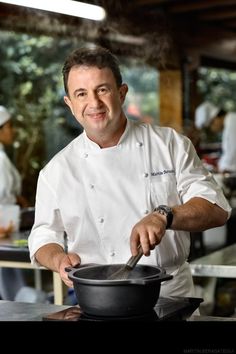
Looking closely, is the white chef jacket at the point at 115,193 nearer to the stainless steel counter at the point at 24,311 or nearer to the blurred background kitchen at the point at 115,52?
the stainless steel counter at the point at 24,311

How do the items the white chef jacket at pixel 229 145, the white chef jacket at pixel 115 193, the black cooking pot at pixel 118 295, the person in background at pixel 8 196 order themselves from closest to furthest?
the black cooking pot at pixel 118 295 → the white chef jacket at pixel 115 193 → the person in background at pixel 8 196 → the white chef jacket at pixel 229 145

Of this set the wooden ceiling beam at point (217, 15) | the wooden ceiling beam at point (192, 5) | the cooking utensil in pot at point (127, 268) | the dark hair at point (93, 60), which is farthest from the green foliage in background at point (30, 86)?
the cooking utensil in pot at point (127, 268)

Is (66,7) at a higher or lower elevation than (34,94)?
higher

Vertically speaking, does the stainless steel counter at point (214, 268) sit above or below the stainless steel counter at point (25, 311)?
below

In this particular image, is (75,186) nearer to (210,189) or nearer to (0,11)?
(210,189)

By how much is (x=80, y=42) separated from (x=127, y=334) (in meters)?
5.21

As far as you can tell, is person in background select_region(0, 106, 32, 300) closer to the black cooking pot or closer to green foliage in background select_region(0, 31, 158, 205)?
green foliage in background select_region(0, 31, 158, 205)

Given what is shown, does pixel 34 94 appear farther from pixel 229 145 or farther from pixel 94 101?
pixel 94 101

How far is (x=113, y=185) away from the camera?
2.45 meters

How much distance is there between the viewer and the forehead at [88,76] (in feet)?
7.47

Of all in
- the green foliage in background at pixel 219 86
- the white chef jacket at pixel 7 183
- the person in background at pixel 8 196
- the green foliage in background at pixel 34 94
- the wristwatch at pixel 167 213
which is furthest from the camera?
the green foliage in background at pixel 219 86

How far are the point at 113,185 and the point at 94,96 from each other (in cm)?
34

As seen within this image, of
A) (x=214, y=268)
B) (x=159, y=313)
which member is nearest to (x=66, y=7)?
(x=214, y=268)

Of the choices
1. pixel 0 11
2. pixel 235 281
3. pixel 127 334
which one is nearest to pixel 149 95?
pixel 0 11
